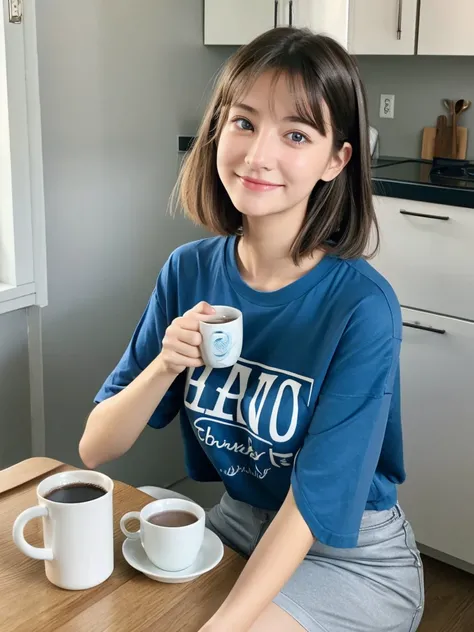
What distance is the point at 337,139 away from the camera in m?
1.27

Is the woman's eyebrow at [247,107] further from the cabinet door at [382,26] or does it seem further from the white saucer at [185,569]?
the cabinet door at [382,26]

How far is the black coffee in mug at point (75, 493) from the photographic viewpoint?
38.0 inches

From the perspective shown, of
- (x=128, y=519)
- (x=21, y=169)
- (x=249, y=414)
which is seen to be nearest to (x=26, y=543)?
(x=128, y=519)

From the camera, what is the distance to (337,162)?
130cm

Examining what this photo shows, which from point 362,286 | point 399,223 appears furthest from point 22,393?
point 362,286

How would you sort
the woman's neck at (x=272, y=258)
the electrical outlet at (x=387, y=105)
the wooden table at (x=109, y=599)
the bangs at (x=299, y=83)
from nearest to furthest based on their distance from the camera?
the wooden table at (x=109, y=599) < the bangs at (x=299, y=83) < the woman's neck at (x=272, y=258) < the electrical outlet at (x=387, y=105)

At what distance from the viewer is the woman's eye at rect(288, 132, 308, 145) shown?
1.22 meters

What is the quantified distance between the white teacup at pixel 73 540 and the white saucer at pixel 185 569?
0.05 m

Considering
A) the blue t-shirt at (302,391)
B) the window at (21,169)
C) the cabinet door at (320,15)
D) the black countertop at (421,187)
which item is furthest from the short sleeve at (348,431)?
the cabinet door at (320,15)

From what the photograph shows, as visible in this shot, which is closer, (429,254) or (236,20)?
(429,254)

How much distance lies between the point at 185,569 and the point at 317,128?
2.12 ft

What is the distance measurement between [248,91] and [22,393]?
4.35 ft

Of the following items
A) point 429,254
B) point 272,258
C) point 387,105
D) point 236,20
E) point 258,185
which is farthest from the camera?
point 387,105

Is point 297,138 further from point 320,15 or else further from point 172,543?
Result: point 320,15
